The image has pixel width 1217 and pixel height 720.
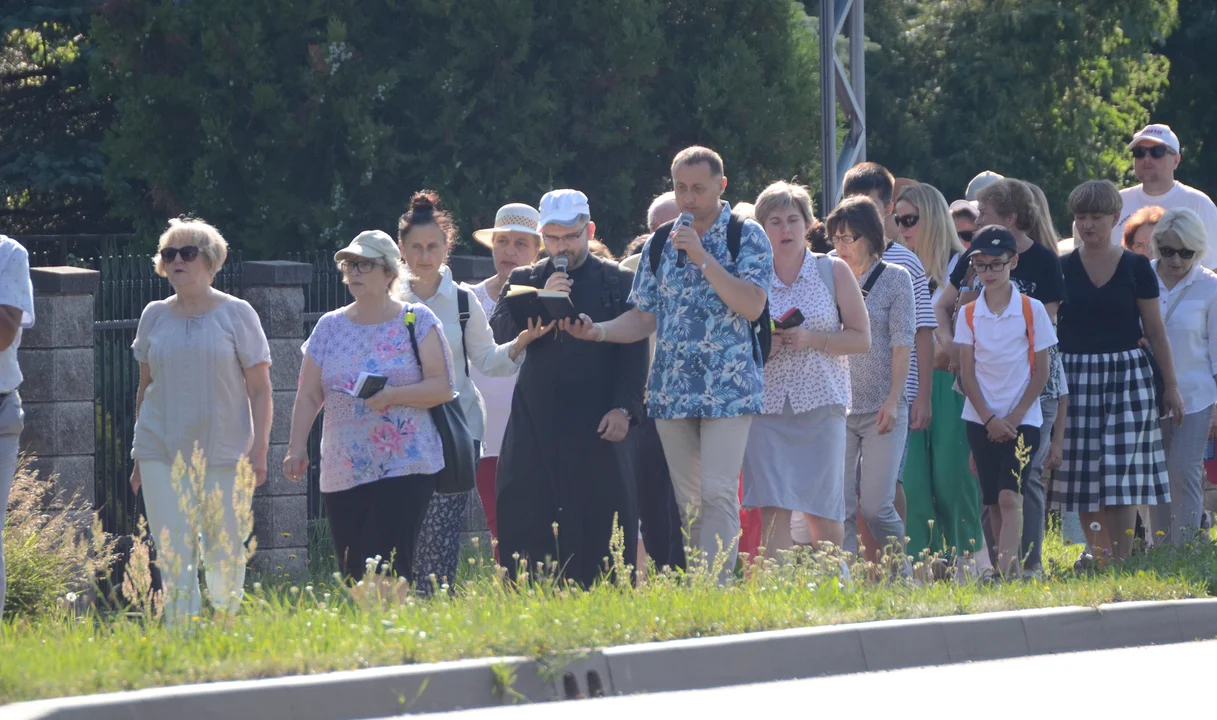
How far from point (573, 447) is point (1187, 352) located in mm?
3499

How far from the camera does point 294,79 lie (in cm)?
1697

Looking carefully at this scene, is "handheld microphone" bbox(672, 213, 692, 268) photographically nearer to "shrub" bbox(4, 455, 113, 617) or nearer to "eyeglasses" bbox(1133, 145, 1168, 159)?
"shrub" bbox(4, 455, 113, 617)

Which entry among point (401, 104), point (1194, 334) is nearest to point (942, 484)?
point (1194, 334)

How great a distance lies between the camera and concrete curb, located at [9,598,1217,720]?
17.9 feet

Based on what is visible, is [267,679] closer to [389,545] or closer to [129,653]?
[129,653]

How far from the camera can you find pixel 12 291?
22.2 feet

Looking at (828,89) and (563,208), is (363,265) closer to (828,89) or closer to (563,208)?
(563,208)

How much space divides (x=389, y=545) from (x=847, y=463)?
2.44m

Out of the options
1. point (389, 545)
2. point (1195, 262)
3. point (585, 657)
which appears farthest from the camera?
point (1195, 262)

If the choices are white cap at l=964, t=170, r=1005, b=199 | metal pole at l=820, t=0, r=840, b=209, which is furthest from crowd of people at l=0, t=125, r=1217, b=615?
metal pole at l=820, t=0, r=840, b=209

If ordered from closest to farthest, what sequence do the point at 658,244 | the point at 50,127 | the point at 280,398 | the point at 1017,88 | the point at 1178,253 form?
the point at 658,244 < the point at 1178,253 < the point at 280,398 < the point at 50,127 < the point at 1017,88

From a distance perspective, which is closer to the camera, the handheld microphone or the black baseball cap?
the handheld microphone

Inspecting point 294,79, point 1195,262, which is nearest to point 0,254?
point 1195,262

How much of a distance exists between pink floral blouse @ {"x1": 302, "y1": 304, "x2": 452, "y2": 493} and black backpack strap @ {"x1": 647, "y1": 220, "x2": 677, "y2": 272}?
0.97 m
